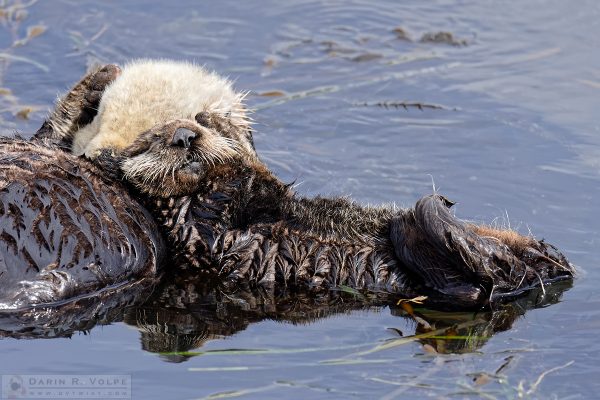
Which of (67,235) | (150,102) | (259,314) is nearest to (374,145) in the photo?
(150,102)

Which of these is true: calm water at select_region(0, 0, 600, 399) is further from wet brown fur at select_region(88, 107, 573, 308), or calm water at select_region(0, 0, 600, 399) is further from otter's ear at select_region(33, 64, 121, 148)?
otter's ear at select_region(33, 64, 121, 148)

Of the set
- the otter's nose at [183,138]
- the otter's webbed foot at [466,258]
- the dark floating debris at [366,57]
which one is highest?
the otter's nose at [183,138]

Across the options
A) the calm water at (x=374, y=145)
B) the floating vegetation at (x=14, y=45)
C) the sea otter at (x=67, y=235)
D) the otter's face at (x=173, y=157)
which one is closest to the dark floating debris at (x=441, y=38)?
the calm water at (x=374, y=145)

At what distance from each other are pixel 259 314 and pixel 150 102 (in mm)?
1143

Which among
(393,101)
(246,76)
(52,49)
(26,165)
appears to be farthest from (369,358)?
(52,49)

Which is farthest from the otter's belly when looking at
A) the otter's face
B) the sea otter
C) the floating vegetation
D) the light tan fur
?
the floating vegetation

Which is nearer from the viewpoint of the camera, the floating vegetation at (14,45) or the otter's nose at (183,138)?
the otter's nose at (183,138)

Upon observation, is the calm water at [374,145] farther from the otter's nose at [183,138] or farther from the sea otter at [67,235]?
the otter's nose at [183,138]

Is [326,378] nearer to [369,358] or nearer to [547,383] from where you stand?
[369,358]

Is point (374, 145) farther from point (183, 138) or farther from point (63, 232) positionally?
point (63, 232)

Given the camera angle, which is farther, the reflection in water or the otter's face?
the otter's face

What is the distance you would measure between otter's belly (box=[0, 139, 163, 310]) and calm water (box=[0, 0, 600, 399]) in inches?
8.4

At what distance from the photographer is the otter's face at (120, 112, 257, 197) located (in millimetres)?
4684

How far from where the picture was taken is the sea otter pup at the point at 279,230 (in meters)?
4.62
